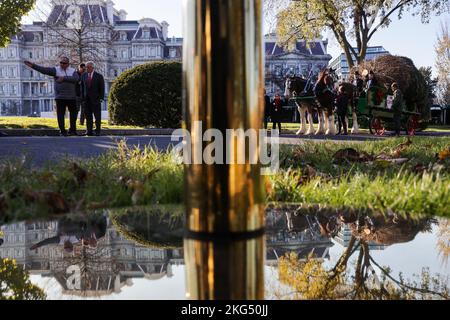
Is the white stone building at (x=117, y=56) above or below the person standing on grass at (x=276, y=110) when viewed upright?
above

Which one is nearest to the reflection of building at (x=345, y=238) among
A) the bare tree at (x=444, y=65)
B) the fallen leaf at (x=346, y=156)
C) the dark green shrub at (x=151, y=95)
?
the fallen leaf at (x=346, y=156)

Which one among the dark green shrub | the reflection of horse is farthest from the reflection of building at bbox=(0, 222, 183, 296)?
the dark green shrub

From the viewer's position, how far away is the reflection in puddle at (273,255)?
1275mm

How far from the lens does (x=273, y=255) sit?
1.56 m

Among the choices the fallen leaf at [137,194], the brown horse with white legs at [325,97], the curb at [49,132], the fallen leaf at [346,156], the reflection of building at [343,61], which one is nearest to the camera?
the fallen leaf at [137,194]

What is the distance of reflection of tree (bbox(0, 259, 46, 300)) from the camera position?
4.01 feet

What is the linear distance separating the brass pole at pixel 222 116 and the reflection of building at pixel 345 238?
353mm

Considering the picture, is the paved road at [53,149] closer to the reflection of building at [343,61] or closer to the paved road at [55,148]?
the paved road at [55,148]

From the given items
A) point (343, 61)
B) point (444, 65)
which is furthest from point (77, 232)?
point (343, 61)

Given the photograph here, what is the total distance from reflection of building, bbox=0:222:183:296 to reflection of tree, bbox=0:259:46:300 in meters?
0.04

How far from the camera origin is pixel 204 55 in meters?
1.43

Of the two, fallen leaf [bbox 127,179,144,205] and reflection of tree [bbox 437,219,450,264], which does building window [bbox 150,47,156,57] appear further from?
reflection of tree [bbox 437,219,450,264]

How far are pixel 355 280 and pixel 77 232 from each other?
106cm

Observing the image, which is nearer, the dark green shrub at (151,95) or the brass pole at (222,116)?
the brass pole at (222,116)
